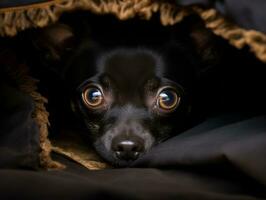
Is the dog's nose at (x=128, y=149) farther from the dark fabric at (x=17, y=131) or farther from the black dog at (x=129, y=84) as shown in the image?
the dark fabric at (x=17, y=131)

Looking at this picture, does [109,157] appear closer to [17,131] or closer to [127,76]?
[127,76]

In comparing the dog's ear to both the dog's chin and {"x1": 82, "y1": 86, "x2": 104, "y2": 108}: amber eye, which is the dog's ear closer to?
{"x1": 82, "y1": 86, "x2": 104, "y2": 108}: amber eye

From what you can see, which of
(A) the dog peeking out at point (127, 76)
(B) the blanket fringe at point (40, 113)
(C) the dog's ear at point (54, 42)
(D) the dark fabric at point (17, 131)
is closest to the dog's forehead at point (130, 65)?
(A) the dog peeking out at point (127, 76)

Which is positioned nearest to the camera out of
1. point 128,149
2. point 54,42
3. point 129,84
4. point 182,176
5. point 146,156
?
point 182,176

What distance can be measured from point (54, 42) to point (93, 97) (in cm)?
29

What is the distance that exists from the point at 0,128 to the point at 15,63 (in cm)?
29

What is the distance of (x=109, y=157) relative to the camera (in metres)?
1.54

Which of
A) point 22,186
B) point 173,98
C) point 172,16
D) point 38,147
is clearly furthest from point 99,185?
point 173,98

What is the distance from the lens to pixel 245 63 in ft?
5.55

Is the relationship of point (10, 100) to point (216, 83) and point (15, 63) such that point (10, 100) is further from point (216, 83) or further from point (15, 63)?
point (216, 83)

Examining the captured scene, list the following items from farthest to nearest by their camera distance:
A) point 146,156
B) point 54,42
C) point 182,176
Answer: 1. point 54,42
2. point 146,156
3. point 182,176

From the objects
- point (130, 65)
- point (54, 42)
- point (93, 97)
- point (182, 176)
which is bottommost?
point (182, 176)

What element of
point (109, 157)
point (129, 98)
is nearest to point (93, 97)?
point (129, 98)

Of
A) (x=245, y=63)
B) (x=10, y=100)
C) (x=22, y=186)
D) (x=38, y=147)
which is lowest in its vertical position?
(x=22, y=186)
